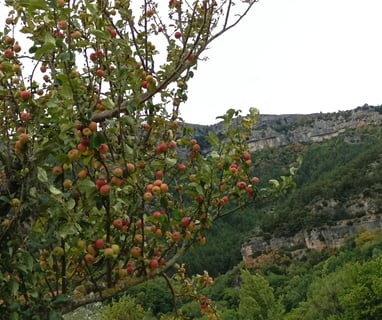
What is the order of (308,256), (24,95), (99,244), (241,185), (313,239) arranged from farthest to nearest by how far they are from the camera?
1. (313,239)
2. (308,256)
3. (241,185)
4. (24,95)
5. (99,244)

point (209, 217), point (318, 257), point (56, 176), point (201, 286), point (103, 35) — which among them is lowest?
point (318, 257)

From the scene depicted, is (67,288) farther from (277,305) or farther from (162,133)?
(277,305)

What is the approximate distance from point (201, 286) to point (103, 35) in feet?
8.18

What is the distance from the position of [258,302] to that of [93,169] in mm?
33426

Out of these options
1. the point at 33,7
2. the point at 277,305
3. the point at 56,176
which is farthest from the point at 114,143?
the point at 277,305

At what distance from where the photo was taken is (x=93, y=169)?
3.21 meters

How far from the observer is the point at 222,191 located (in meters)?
3.56

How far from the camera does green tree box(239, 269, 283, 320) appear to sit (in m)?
34.0

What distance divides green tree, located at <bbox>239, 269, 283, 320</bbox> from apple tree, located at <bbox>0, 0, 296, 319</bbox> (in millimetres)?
31376

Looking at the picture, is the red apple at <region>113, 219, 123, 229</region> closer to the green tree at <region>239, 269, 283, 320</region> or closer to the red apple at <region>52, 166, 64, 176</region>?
the red apple at <region>52, 166, 64, 176</region>

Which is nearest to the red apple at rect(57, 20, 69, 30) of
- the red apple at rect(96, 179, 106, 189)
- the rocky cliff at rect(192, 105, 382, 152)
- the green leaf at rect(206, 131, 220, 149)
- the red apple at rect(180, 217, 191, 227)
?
the red apple at rect(96, 179, 106, 189)

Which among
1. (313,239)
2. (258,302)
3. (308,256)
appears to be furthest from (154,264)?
(313,239)

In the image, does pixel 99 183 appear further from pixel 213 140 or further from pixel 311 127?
pixel 311 127

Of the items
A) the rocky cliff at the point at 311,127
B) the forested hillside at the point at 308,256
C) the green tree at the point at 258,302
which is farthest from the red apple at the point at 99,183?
the rocky cliff at the point at 311,127
